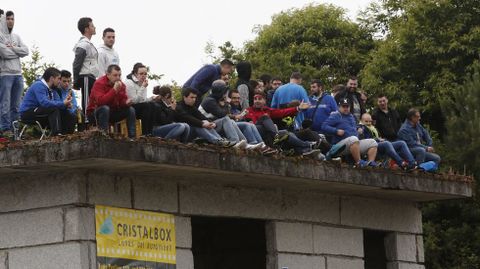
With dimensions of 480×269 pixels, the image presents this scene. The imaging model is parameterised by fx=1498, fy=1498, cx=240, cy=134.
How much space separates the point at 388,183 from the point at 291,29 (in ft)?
92.2

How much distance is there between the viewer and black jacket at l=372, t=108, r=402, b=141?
960 inches

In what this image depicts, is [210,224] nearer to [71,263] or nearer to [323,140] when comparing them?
[323,140]

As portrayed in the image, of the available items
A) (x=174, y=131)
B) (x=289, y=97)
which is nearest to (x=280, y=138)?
(x=289, y=97)

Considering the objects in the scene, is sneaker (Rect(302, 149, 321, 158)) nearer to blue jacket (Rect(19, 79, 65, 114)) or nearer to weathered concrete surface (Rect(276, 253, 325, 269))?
weathered concrete surface (Rect(276, 253, 325, 269))

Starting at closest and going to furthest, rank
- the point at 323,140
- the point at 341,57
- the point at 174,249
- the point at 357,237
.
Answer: the point at 174,249 < the point at 323,140 < the point at 357,237 < the point at 341,57

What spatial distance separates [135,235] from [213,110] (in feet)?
7.61

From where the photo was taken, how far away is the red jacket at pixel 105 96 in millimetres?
19188

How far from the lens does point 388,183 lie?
23.1m

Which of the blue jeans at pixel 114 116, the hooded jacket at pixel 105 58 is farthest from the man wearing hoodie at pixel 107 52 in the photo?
the blue jeans at pixel 114 116

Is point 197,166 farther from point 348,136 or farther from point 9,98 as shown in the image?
point 348,136

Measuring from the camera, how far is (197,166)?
63.9 ft

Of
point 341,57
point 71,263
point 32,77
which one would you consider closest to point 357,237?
point 71,263

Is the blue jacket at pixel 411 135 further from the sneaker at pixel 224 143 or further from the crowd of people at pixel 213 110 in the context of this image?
the sneaker at pixel 224 143

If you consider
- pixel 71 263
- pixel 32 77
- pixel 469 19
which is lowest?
pixel 71 263
